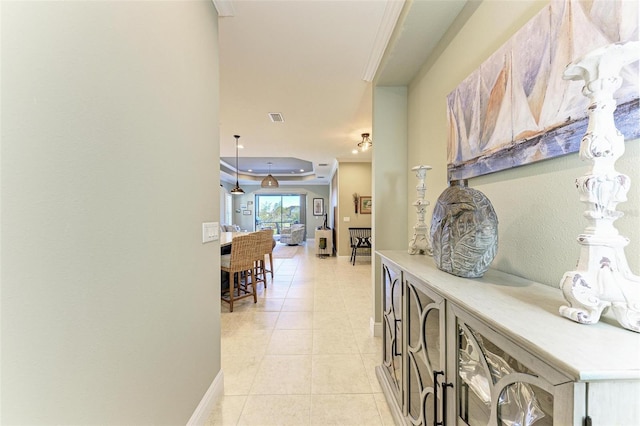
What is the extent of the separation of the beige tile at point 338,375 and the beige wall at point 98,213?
2.92 feet

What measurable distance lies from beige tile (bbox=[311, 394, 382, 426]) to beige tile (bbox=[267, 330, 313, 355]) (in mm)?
624

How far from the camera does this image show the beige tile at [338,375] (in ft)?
5.96

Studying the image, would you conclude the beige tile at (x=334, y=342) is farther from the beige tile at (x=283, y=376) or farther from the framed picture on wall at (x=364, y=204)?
the framed picture on wall at (x=364, y=204)

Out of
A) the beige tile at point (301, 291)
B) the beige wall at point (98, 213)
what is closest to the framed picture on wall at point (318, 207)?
the beige tile at point (301, 291)

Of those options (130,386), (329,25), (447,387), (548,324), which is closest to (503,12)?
(329,25)

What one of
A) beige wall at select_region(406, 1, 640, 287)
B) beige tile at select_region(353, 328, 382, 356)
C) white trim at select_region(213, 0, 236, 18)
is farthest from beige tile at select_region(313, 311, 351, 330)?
white trim at select_region(213, 0, 236, 18)

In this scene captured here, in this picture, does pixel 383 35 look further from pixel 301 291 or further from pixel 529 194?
pixel 301 291

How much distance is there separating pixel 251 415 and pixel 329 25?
2.76 meters

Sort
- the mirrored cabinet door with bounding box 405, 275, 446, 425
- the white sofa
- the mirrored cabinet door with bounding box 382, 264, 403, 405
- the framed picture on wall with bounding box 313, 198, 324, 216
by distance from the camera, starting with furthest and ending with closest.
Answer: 1. the framed picture on wall with bounding box 313, 198, 324, 216
2. the white sofa
3. the mirrored cabinet door with bounding box 382, 264, 403, 405
4. the mirrored cabinet door with bounding box 405, 275, 446, 425

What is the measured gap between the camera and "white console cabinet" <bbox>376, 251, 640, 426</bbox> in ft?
1.64

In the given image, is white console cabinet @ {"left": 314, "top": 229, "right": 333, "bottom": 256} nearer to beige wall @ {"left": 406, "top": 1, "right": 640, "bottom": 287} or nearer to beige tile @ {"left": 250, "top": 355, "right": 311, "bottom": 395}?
beige tile @ {"left": 250, "top": 355, "right": 311, "bottom": 395}

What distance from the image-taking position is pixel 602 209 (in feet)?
2.18

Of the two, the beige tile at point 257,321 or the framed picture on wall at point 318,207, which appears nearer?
the beige tile at point 257,321

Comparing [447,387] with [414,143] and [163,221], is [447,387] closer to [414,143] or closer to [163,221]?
[163,221]
